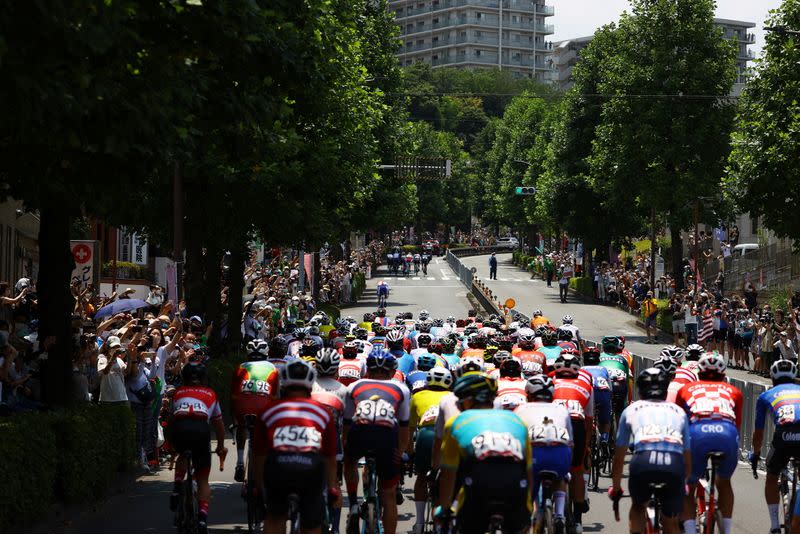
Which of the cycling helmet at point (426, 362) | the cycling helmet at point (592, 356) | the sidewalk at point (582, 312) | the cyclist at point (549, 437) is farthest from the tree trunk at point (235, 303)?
the cyclist at point (549, 437)

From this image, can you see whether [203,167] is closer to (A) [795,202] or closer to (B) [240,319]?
(B) [240,319]

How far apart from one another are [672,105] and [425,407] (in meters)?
42.2

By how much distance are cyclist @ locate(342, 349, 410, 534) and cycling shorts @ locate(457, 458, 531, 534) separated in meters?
2.78

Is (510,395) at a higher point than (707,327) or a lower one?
higher

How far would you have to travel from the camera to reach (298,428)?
987cm

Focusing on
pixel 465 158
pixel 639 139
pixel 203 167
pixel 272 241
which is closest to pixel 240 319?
pixel 272 241

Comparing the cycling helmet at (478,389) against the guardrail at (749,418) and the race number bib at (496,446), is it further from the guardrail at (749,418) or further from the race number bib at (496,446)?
the guardrail at (749,418)

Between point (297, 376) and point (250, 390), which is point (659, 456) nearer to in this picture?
point (297, 376)

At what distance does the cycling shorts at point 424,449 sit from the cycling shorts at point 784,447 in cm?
308

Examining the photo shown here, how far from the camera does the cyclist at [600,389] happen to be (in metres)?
16.4

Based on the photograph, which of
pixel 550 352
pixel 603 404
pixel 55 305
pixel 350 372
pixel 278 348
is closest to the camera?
pixel 350 372

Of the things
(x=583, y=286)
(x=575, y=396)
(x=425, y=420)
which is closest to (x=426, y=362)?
(x=575, y=396)

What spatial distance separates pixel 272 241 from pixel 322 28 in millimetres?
7164

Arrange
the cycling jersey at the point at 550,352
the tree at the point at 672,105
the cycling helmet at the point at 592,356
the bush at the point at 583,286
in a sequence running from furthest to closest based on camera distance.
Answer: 1. the bush at the point at 583,286
2. the tree at the point at 672,105
3. the cycling jersey at the point at 550,352
4. the cycling helmet at the point at 592,356
